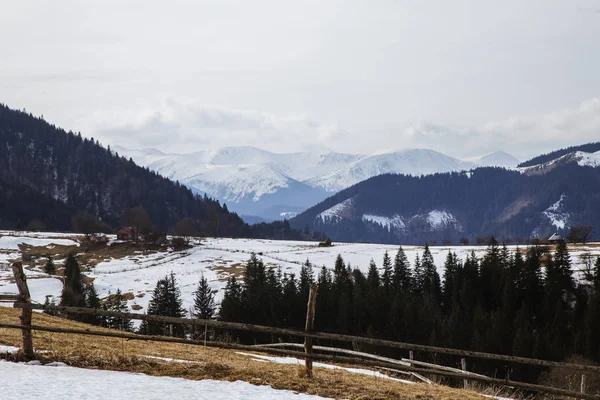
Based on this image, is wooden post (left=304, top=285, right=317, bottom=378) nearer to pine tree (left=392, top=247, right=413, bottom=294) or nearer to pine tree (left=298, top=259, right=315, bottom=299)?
pine tree (left=298, top=259, right=315, bottom=299)

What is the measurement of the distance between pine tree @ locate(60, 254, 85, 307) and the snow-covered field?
3.34 meters

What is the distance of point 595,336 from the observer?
3342 inches

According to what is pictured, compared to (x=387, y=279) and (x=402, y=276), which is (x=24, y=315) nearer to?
(x=387, y=279)

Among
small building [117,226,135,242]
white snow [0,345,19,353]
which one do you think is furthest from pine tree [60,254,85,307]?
small building [117,226,135,242]

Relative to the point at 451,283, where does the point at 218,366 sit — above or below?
above

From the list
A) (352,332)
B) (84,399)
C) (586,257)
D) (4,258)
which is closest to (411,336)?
(352,332)

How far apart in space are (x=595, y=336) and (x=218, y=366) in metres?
89.9

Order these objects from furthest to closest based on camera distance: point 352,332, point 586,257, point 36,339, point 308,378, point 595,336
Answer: point 586,257 → point 352,332 → point 595,336 → point 36,339 → point 308,378

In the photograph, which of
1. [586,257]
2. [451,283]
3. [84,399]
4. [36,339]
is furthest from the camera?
[586,257]

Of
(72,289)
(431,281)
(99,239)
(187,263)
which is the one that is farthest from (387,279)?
(99,239)

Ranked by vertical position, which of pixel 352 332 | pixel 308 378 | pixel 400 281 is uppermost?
pixel 308 378

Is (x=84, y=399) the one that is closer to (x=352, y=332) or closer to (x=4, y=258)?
(x=352, y=332)

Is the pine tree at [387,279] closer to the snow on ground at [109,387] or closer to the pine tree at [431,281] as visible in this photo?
the pine tree at [431,281]

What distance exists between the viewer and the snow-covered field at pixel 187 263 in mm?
101750
